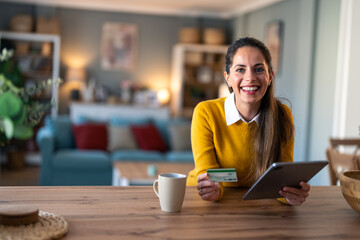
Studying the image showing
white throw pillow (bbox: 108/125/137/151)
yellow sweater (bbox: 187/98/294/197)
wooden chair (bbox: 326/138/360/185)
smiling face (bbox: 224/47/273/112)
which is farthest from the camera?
white throw pillow (bbox: 108/125/137/151)

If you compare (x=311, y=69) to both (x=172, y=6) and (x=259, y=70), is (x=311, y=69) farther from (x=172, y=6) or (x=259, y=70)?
(x=259, y=70)

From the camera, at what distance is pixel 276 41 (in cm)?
671

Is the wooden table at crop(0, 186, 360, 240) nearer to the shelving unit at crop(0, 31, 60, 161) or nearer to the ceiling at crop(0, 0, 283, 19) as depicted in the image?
the ceiling at crop(0, 0, 283, 19)

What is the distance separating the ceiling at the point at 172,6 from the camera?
7453mm

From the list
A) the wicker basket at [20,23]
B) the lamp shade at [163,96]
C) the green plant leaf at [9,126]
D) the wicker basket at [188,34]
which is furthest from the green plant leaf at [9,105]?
the wicker basket at [188,34]

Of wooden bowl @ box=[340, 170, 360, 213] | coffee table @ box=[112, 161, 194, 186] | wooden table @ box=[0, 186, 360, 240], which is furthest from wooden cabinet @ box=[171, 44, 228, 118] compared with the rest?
wooden bowl @ box=[340, 170, 360, 213]

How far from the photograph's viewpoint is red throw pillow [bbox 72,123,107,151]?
18.5 ft

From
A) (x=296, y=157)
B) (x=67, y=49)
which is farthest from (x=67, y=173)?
(x=67, y=49)

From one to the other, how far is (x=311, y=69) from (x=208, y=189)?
4.46m

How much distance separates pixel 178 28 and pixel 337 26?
3898mm

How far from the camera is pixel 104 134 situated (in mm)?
5785

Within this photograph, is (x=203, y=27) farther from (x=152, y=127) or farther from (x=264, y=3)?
(x=152, y=127)

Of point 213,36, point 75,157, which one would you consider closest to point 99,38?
point 213,36

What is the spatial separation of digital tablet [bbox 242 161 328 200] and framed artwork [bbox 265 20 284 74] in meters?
5.26
